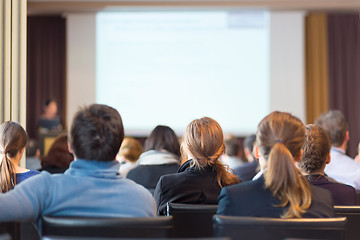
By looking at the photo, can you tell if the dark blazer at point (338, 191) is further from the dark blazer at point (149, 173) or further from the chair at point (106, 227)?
the dark blazer at point (149, 173)

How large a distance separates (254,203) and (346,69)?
7.07m

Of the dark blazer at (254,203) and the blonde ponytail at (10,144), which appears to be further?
the blonde ponytail at (10,144)

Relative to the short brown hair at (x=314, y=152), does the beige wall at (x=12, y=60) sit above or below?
above

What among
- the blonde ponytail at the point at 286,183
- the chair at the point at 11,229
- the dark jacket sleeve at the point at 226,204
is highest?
the blonde ponytail at the point at 286,183

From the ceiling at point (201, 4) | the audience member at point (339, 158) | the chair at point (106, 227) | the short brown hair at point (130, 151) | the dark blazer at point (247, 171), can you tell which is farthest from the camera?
the ceiling at point (201, 4)

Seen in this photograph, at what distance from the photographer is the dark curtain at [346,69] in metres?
7.89

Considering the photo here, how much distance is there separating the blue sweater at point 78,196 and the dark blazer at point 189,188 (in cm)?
62

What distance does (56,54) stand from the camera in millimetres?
8172

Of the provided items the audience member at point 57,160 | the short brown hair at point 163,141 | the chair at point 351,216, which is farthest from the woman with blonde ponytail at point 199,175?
the audience member at point 57,160

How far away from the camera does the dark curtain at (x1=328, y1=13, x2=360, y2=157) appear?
311 inches

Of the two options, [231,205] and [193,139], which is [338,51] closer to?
[193,139]

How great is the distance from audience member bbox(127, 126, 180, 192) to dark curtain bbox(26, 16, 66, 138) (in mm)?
5403

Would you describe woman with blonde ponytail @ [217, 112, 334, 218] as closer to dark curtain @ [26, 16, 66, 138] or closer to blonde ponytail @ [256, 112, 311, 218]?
blonde ponytail @ [256, 112, 311, 218]

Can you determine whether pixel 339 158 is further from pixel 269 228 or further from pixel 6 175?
pixel 6 175
